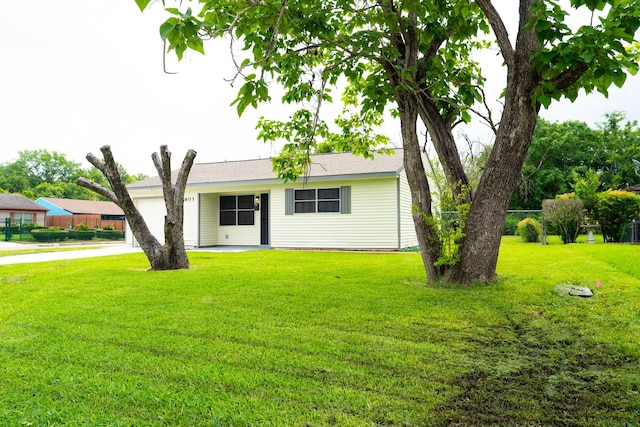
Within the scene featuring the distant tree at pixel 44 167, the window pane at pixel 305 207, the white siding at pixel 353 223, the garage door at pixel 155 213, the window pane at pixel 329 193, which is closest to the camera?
the white siding at pixel 353 223

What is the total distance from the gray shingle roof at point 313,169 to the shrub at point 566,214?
5.29 metres

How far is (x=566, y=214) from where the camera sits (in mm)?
13445

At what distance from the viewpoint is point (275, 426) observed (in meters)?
1.96

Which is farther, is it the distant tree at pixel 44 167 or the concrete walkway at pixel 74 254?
the distant tree at pixel 44 167

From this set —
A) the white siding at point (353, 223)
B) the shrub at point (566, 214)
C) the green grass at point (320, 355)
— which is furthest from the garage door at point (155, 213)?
the shrub at point (566, 214)

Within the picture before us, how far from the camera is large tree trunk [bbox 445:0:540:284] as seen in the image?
5281mm

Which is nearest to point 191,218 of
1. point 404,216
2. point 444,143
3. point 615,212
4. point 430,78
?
point 404,216

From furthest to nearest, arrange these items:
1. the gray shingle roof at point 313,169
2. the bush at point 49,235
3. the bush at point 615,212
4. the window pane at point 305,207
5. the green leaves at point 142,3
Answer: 1. the bush at point 49,235
2. the window pane at point 305,207
3. the bush at point 615,212
4. the gray shingle roof at point 313,169
5. the green leaves at point 142,3

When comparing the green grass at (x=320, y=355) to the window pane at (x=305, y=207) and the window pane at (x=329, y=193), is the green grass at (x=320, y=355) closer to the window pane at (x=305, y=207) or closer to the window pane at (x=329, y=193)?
the window pane at (x=329, y=193)

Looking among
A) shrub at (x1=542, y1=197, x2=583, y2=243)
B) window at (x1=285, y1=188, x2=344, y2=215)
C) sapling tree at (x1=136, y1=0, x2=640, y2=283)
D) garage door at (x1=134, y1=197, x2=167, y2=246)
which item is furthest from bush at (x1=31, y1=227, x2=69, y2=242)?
shrub at (x1=542, y1=197, x2=583, y2=243)

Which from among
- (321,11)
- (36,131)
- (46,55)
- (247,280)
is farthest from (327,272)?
(36,131)

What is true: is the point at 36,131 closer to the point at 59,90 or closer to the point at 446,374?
the point at 59,90

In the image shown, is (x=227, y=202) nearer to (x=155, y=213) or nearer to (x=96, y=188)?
(x=155, y=213)

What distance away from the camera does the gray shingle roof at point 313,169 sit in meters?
12.9
